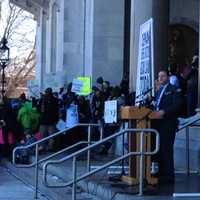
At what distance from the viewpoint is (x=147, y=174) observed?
11016 mm

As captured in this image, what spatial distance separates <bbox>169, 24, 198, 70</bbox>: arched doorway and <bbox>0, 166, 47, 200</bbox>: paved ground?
9.30m

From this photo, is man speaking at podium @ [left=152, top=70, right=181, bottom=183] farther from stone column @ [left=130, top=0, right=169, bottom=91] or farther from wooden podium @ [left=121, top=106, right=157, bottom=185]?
stone column @ [left=130, top=0, right=169, bottom=91]

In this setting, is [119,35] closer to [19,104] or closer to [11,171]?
[19,104]

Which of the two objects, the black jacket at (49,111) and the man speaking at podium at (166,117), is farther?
the black jacket at (49,111)

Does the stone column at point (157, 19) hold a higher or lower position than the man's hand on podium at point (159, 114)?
higher

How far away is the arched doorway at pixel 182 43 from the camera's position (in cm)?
2445

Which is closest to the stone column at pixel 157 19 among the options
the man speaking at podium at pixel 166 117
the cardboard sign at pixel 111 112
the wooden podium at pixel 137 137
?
the man speaking at podium at pixel 166 117

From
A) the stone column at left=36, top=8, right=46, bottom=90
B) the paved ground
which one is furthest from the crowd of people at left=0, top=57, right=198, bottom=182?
the stone column at left=36, top=8, right=46, bottom=90

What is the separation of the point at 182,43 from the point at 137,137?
14468mm

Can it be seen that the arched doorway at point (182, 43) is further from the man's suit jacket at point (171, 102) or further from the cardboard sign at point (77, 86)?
the man's suit jacket at point (171, 102)

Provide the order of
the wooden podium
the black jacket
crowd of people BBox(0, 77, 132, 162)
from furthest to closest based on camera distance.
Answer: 1. the black jacket
2. crowd of people BBox(0, 77, 132, 162)
3. the wooden podium

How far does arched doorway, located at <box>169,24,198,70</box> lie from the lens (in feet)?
80.2

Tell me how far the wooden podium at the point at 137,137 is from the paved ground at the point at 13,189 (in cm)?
204

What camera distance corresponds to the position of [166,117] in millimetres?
10938
